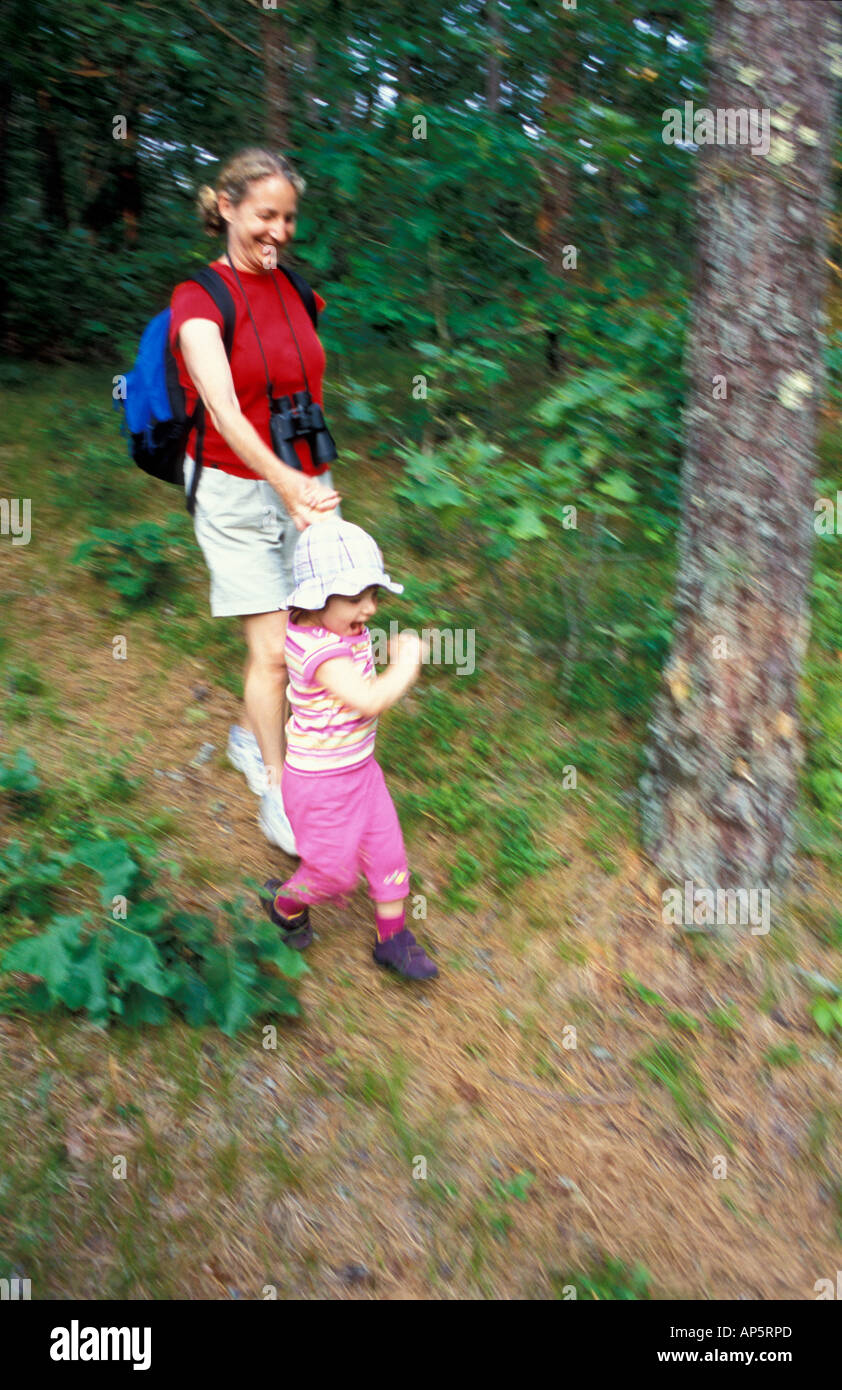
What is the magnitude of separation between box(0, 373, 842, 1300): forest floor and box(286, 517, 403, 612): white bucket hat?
4.14ft

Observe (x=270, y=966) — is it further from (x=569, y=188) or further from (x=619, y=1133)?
(x=569, y=188)

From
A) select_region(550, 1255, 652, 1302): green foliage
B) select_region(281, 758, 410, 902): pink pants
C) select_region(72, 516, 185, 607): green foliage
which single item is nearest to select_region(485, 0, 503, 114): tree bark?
select_region(72, 516, 185, 607): green foliage

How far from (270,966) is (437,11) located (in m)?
4.52

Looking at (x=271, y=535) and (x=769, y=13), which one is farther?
(x=271, y=535)

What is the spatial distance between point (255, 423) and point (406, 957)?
1.81 metres

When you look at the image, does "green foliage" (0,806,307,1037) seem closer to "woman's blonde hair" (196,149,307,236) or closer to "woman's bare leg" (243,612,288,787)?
"woman's bare leg" (243,612,288,787)

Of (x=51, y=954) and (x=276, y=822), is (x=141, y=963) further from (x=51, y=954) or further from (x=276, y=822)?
(x=276, y=822)

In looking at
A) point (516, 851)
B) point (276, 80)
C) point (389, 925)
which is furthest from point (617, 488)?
point (276, 80)

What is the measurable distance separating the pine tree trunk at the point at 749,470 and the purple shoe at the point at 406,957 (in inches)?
38.2

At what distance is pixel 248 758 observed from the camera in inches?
157

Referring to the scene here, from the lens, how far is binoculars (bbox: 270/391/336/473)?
331 centimetres

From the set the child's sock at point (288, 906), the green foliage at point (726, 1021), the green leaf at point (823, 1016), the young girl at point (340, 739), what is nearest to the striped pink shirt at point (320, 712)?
the young girl at point (340, 739)

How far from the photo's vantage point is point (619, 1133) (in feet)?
9.78
